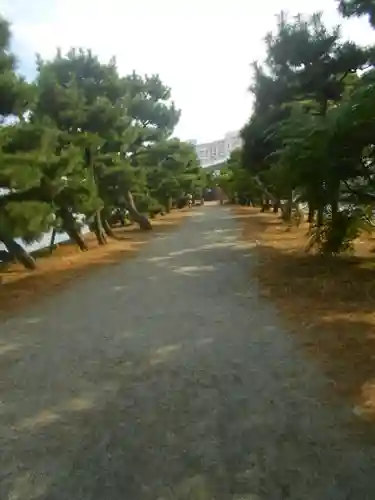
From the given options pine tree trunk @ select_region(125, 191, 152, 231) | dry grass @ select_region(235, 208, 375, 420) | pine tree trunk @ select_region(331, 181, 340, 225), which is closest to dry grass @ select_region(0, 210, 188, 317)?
dry grass @ select_region(235, 208, 375, 420)

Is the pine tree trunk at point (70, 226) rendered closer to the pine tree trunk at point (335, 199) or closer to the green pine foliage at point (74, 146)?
the green pine foliage at point (74, 146)

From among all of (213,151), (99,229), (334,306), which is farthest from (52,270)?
(213,151)

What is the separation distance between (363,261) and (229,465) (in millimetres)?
6871

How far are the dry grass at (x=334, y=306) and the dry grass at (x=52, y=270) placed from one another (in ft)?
9.96

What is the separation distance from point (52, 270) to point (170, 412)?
271 inches

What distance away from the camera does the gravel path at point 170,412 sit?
241 centimetres

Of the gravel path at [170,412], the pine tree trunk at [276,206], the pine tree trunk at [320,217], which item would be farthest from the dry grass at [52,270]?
the pine tree trunk at [276,206]

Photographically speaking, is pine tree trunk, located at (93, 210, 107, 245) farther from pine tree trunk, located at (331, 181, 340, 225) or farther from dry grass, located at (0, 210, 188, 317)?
pine tree trunk, located at (331, 181, 340, 225)

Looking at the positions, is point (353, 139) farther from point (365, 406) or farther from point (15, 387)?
point (15, 387)

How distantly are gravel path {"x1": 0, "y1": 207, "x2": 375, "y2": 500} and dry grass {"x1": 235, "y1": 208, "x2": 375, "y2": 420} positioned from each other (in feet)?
0.57

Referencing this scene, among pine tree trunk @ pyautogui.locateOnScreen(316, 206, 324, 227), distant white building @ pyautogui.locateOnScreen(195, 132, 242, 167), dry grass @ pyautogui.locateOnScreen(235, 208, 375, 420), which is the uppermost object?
distant white building @ pyautogui.locateOnScreen(195, 132, 242, 167)

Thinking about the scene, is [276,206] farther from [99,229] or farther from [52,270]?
[52,270]

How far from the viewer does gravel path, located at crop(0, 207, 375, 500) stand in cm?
241

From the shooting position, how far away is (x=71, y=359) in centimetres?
430
